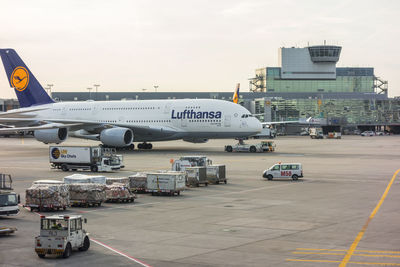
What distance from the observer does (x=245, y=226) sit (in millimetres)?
28734

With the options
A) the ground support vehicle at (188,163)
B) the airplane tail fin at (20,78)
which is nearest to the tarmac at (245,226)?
the ground support vehicle at (188,163)

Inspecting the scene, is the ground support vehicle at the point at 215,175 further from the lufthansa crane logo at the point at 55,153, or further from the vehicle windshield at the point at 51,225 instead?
the vehicle windshield at the point at 51,225

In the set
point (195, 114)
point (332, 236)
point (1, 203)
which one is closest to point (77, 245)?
point (1, 203)

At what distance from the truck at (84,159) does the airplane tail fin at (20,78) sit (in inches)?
1481

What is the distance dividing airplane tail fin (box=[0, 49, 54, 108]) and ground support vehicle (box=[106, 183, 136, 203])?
5959 centimetres

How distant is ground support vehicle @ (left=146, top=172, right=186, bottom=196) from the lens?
41.1m

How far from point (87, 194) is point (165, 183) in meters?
7.06

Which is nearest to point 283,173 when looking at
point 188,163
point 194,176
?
point 188,163

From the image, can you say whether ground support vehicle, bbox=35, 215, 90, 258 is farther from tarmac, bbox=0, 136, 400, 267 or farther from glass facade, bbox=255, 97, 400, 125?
glass facade, bbox=255, 97, 400, 125

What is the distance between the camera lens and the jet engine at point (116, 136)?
7888 cm

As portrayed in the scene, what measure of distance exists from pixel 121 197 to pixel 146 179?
200 inches

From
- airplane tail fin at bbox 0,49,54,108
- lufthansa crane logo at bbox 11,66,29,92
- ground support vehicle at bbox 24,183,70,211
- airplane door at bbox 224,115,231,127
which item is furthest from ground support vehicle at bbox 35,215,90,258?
airplane tail fin at bbox 0,49,54,108

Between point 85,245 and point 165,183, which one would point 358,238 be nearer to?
point 85,245

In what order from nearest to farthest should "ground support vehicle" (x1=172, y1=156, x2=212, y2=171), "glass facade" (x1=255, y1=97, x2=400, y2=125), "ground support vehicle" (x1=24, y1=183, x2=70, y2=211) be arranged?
"ground support vehicle" (x1=24, y1=183, x2=70, y2=211)
"ground support vehicle" (x1=172, y1=156, x2=212, y2=171)
"glass facade" (x1=255, y1=97, x2=400, y2=125)
